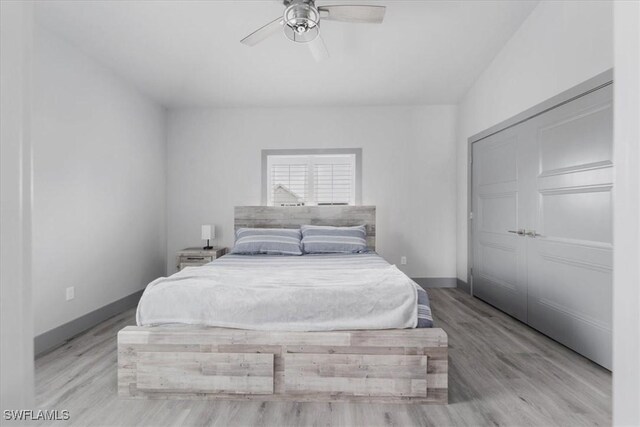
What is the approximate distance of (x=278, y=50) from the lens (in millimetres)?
3146

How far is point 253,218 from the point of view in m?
4.36

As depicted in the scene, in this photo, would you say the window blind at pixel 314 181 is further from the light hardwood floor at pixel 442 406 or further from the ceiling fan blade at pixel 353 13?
the light hardwood floor at pixel 442 406

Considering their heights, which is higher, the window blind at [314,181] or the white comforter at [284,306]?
the window blind at [314,181]

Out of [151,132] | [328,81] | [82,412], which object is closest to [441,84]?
[328,81]

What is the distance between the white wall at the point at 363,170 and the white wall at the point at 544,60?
0.77 meters

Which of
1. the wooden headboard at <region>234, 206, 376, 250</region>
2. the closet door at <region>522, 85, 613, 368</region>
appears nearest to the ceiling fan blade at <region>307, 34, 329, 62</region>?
the closet door at <region>522, 85, 613, 368</region>

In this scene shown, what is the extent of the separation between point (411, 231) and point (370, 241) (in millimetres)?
659

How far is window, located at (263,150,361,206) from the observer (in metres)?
4.47

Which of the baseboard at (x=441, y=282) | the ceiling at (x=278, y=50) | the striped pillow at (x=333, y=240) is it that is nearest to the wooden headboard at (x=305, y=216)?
the striped pillow at (x=333, y=240)

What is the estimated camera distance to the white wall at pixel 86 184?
256 cm

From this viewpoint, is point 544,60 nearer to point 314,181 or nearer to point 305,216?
point 314,181

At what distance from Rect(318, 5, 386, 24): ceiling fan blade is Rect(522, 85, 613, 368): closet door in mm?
1568

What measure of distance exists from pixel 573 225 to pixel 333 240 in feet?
7.13

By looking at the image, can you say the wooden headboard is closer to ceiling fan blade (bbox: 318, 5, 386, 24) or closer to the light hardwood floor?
the light hardwood floor
